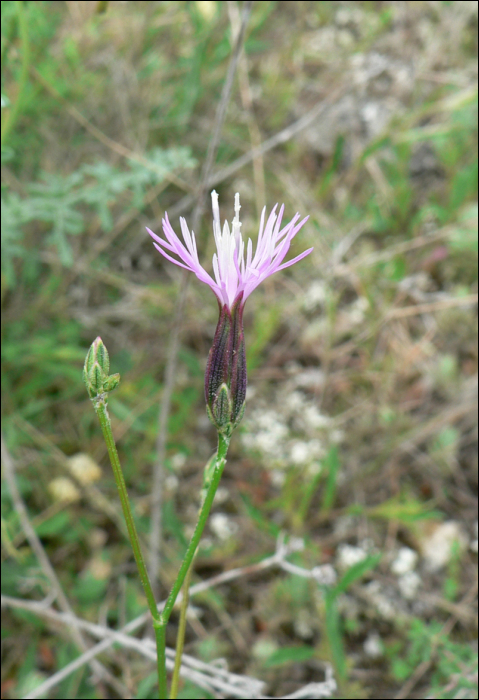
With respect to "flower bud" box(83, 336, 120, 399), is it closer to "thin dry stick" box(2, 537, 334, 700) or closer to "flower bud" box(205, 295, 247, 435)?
"flower bud" box(205, 295, 247, 435)

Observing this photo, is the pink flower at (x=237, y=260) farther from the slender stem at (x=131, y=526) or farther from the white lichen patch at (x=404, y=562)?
the white lichen patch at (x=404, y=562)

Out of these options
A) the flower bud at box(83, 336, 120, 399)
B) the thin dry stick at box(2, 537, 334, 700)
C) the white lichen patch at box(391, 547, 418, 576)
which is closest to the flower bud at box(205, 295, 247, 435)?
the flower bud at box(83, 336, 120, 399)

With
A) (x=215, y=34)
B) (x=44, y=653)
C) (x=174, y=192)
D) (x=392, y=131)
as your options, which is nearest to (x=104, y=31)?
(x=215, y=34)

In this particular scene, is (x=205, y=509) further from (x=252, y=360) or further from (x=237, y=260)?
(x=252, y=360)

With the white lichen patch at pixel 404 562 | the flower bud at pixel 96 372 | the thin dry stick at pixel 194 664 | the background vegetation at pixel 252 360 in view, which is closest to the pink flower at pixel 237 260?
the flower bud at pixel 96 372

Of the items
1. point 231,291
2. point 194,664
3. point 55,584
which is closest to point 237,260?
point 231,291

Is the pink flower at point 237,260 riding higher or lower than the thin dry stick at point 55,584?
higher
